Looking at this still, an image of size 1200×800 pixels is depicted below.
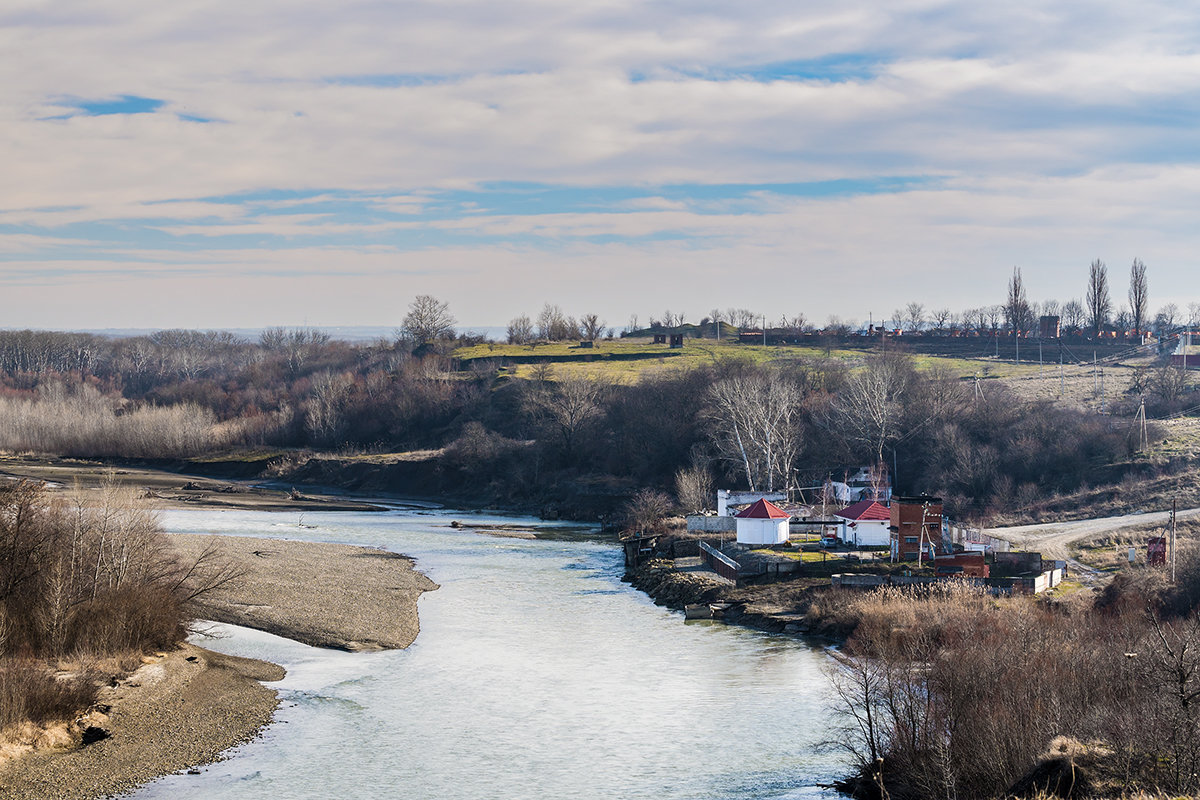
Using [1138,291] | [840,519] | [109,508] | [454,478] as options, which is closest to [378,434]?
[454,478]

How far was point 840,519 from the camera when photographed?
57.6 metres

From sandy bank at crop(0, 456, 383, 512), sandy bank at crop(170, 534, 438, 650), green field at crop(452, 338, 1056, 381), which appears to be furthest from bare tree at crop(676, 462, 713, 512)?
green field at crop(452, 338, 1056, 381)

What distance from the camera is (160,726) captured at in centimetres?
2917

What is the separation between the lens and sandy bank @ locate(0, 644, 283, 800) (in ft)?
82.2

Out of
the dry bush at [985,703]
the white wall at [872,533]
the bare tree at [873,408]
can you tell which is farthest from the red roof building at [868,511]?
the dry bush at [985,703]

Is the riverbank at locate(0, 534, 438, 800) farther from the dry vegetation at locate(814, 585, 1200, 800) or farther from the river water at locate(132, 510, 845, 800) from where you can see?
the dry vegetation at locate(814, 585, 1200, 800)

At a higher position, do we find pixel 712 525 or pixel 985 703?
pixel 985 703

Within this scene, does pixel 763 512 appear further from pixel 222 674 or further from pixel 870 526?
pixel 222 674

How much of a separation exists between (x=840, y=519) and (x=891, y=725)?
30572 millimetres

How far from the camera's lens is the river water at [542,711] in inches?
1016

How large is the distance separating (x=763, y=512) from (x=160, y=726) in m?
→ 34.0

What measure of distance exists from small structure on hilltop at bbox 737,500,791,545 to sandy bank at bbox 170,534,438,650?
54.2 ft

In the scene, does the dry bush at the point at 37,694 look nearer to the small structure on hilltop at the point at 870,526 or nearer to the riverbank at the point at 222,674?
the riverbank at the point at 222,674

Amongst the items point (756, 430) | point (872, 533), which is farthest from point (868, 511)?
point (756, 430)
